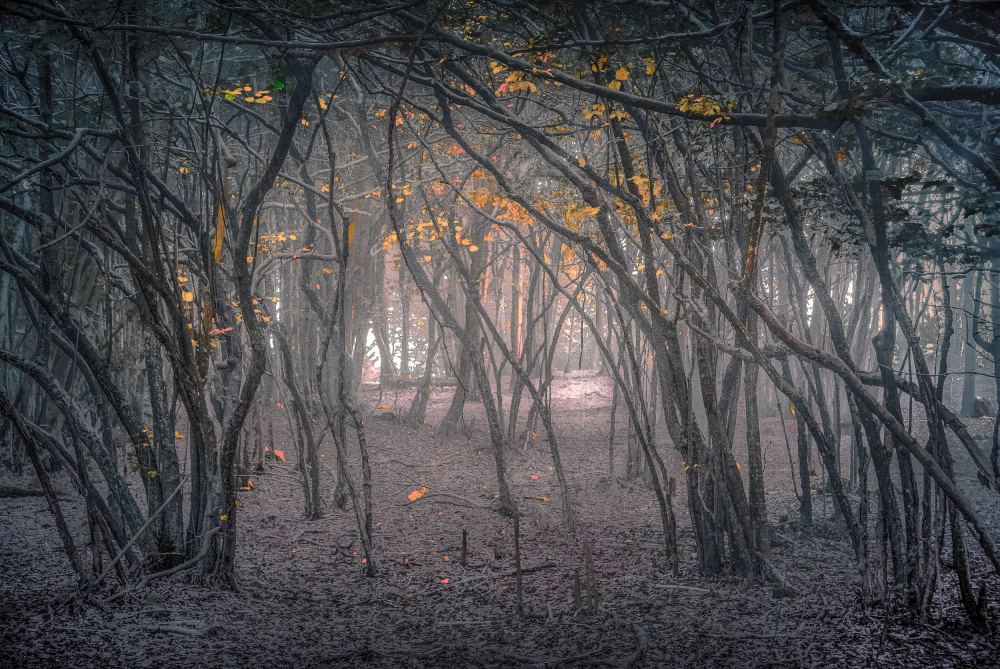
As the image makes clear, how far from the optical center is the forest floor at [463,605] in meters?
3.27

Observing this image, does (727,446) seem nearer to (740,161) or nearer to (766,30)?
(740,161)

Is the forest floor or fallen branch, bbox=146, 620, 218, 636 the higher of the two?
fallen branch, bbox=146, 620, 218, 636

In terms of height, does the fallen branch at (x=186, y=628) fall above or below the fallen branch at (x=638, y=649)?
above

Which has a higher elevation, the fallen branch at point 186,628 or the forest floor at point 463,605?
the fallen branch at point 186,628

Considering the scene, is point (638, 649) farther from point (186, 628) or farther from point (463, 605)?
point (186, 628)

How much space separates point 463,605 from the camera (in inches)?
176

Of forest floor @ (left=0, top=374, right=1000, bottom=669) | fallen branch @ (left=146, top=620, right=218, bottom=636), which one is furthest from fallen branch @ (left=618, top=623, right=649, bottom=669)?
fallen branch @ (left=146, top=620, right=218, bottom=636)

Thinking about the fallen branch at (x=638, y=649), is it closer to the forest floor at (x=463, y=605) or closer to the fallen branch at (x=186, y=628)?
the forest floor at (x=463, y=605)

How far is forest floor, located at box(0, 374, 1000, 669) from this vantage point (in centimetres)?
327

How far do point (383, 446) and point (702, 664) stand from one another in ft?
25.5

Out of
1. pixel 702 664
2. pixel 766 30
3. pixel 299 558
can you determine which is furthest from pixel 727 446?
pixel 299 558

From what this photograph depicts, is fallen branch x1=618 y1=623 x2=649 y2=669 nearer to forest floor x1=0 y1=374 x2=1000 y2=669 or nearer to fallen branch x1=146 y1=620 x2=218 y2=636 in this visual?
forest floor x1=0 y1=374 x2=1000 y2=669

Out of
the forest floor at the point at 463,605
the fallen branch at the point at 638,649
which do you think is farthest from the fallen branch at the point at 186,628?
the fallen branch at the point at 638,649

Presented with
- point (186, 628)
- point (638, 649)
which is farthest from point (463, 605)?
point (186, 628)
